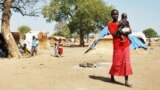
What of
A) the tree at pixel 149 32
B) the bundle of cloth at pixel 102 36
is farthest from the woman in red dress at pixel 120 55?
the tree at pixel 149 32

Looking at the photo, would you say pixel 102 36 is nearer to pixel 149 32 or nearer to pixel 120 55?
pixel 120 55

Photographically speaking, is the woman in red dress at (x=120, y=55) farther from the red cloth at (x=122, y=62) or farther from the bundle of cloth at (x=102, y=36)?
the bundle of cloth at (x=102, y=36)

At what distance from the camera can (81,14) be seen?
6650cm

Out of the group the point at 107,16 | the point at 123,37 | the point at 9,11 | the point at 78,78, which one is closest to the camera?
the point at 123,37

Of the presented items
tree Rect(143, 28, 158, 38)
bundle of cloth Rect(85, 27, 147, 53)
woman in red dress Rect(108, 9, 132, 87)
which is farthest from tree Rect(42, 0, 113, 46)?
tree Rect(143, 28, 158, 38)

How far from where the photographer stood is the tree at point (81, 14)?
218 ft

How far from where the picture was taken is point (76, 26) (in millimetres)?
69188

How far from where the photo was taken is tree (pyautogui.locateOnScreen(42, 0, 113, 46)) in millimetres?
66438

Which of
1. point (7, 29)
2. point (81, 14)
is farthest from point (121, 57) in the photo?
point (81, 14)

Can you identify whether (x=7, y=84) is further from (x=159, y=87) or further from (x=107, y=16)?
(x=107, y=16)

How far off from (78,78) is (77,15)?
5566 centimetres

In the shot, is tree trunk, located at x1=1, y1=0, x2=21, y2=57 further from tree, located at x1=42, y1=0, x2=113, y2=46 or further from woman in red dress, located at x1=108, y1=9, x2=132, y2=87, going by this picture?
tree, located at x1=42, y1=0, x2=113, y2=46

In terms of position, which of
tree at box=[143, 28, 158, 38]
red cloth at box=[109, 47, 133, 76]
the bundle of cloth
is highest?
tree at box=[143, 28, 158, 38]

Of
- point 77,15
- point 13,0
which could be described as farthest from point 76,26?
point 13,0
